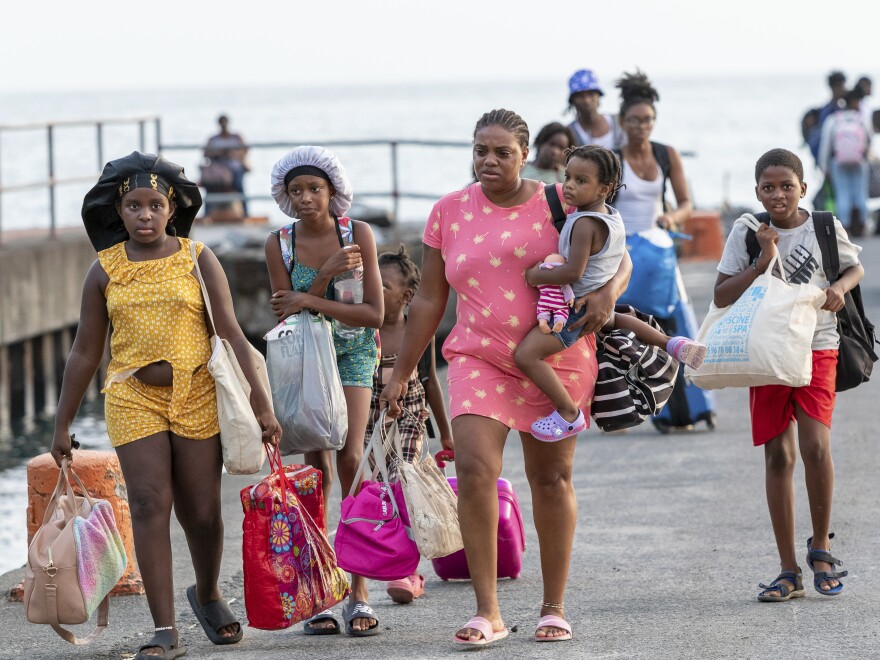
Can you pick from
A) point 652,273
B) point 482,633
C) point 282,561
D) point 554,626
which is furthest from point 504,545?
point 652,273

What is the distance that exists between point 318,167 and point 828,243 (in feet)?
6.37

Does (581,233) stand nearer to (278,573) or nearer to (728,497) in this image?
(278,573)

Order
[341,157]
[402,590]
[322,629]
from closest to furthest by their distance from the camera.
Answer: [322,629] < [402,590] < [341,157]

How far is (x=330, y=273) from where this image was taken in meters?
5.95

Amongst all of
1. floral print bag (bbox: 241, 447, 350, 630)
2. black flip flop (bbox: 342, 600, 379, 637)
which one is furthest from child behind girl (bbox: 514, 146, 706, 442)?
black flip flop (bbox: 342, 600, 379, 637)

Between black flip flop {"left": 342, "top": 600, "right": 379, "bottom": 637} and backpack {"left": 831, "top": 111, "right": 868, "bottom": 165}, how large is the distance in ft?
51.3

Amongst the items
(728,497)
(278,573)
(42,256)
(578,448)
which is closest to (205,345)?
(278,573)

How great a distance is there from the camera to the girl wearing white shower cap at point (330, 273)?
595 centimetres

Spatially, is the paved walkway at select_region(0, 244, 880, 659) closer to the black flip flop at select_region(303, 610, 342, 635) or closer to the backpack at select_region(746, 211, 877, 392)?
the black flip flop at select_region(303, 610, 342, 635)

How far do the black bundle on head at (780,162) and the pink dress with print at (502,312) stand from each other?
0.97 m

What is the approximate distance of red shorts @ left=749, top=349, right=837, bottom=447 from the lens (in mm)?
5980

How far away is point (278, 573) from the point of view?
219 inches

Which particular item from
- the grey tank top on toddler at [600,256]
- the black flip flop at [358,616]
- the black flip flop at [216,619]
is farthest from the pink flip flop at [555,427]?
the black flip flop at [216,619]

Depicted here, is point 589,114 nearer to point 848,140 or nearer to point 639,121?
point 639,121
